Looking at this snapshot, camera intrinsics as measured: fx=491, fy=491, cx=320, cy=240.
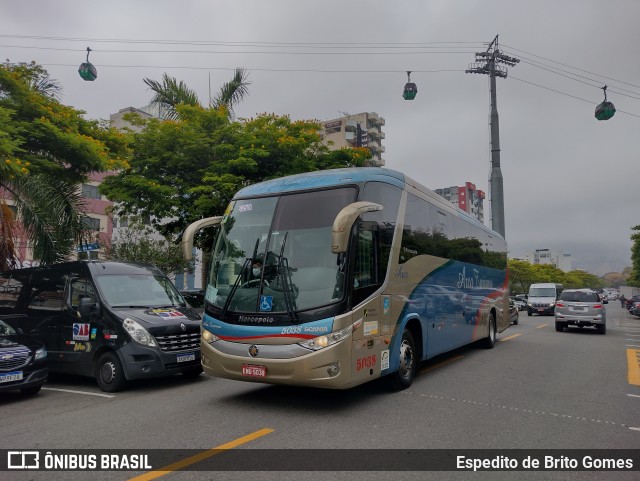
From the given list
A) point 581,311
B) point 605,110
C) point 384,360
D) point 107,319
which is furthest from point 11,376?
point 581,311

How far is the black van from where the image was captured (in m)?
8.26

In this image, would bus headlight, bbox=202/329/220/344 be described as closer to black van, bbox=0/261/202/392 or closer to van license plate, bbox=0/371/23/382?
black van, bbox=0/261/202/392

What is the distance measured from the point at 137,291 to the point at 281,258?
4041mm

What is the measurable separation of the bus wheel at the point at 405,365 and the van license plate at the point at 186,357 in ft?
11.6

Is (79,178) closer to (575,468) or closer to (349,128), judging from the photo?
(575,468)

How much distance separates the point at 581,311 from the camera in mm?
18891

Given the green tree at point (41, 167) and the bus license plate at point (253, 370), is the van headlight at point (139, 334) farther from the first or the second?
the green tree at point (41, 167)

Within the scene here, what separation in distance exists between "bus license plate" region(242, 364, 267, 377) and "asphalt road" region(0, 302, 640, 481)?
1.71 ft

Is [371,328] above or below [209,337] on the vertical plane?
above

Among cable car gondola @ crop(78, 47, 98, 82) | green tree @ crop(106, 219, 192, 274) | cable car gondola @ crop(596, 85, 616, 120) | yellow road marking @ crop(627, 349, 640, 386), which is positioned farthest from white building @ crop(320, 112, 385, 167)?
yellow road marking @ crop(627, 349, 640, 386)

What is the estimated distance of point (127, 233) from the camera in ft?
71.7

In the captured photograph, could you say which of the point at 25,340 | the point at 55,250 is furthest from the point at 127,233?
the point at 25,340

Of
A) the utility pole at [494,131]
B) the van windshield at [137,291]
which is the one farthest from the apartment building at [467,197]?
the van windshield at [137,291]

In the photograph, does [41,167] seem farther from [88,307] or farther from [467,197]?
[467,197]
